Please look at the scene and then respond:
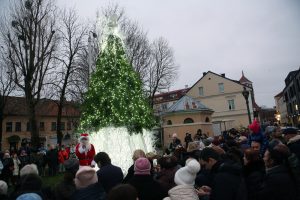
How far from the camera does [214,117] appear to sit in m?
56.2

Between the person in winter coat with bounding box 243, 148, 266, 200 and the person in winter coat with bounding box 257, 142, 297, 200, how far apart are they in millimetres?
201

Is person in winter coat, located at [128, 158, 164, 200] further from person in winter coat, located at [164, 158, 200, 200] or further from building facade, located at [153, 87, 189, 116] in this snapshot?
building facade, located at [153, 87, 189, 116]

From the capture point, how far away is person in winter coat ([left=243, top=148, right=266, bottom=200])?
4343 millimetres

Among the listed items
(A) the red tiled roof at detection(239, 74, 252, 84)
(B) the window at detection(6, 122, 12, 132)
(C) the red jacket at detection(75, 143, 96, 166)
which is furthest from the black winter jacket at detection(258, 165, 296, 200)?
(A) the red tiled roof at detection(239, 74, 252, 84)

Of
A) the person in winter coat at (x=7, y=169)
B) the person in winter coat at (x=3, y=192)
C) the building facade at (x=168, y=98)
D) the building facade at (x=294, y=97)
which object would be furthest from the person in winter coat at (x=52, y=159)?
the building facade at (x=168, y=98)

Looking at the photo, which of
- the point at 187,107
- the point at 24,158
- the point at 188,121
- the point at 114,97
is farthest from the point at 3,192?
the point at 187,107

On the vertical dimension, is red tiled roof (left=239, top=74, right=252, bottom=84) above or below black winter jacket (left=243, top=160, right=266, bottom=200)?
above

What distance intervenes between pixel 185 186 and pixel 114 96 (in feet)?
33.5

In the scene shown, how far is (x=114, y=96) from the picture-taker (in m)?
13.8

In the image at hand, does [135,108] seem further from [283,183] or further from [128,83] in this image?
[283,183]

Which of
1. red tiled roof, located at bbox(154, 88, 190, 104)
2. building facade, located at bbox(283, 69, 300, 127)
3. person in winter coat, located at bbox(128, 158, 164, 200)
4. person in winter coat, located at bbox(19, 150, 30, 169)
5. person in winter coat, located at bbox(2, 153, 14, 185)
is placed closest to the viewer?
person in winter coat, located at bbox(128, 158, 164, 200)

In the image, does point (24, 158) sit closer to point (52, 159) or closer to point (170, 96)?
point (52, 159)

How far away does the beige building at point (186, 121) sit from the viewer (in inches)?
1451

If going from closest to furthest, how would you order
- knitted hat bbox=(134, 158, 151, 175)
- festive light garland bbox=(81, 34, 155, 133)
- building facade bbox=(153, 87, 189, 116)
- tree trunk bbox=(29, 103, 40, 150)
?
knitted hat bbox=(134, 158, 151, 175) < festive light garland bbox=(81, 34, 155, 133) < tree trunk bbox=(29, 103, 40, 150) < building facade bbox=(153, 87, 189, 116)
